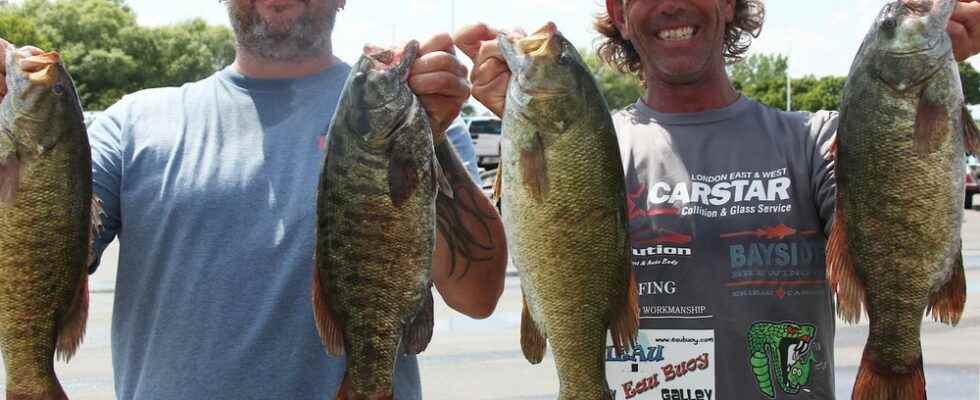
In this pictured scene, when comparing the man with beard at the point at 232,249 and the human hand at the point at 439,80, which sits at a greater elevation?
the human hand at the point at 439,80

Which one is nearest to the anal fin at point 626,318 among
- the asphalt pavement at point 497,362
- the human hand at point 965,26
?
the human hand at point 965,26

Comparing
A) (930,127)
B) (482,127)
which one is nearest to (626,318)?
(930,127)

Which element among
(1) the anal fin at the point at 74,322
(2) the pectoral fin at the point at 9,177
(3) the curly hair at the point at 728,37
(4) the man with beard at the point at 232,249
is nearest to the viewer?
(2) the pectoral fin at the point at 9,177

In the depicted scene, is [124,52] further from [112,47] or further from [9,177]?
[9,177]

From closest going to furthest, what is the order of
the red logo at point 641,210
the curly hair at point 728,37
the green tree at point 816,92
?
the red logo at point 641,210
the curly hair at point 728,37
the green tree at point 816,92

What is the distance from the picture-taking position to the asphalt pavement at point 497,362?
785cm

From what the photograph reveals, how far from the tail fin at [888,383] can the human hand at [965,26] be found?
2.99 feet

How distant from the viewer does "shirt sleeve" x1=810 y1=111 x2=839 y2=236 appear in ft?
11.9

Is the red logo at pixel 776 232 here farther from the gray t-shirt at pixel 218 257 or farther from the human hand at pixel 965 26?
the gray t-shirt at pixel 218 257

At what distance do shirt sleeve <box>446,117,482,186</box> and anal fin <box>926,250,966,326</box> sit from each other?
143cm

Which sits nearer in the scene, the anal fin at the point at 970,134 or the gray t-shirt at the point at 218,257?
the anal fin at the point at 970,134

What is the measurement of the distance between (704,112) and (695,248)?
22.2 inches

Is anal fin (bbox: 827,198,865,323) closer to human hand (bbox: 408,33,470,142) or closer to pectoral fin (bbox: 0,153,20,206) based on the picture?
human hand (bbox: 408,33,470,142)

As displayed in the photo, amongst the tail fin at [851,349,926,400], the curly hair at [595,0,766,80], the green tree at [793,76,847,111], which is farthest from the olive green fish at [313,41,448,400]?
the green tree at [793,76,847,111]
